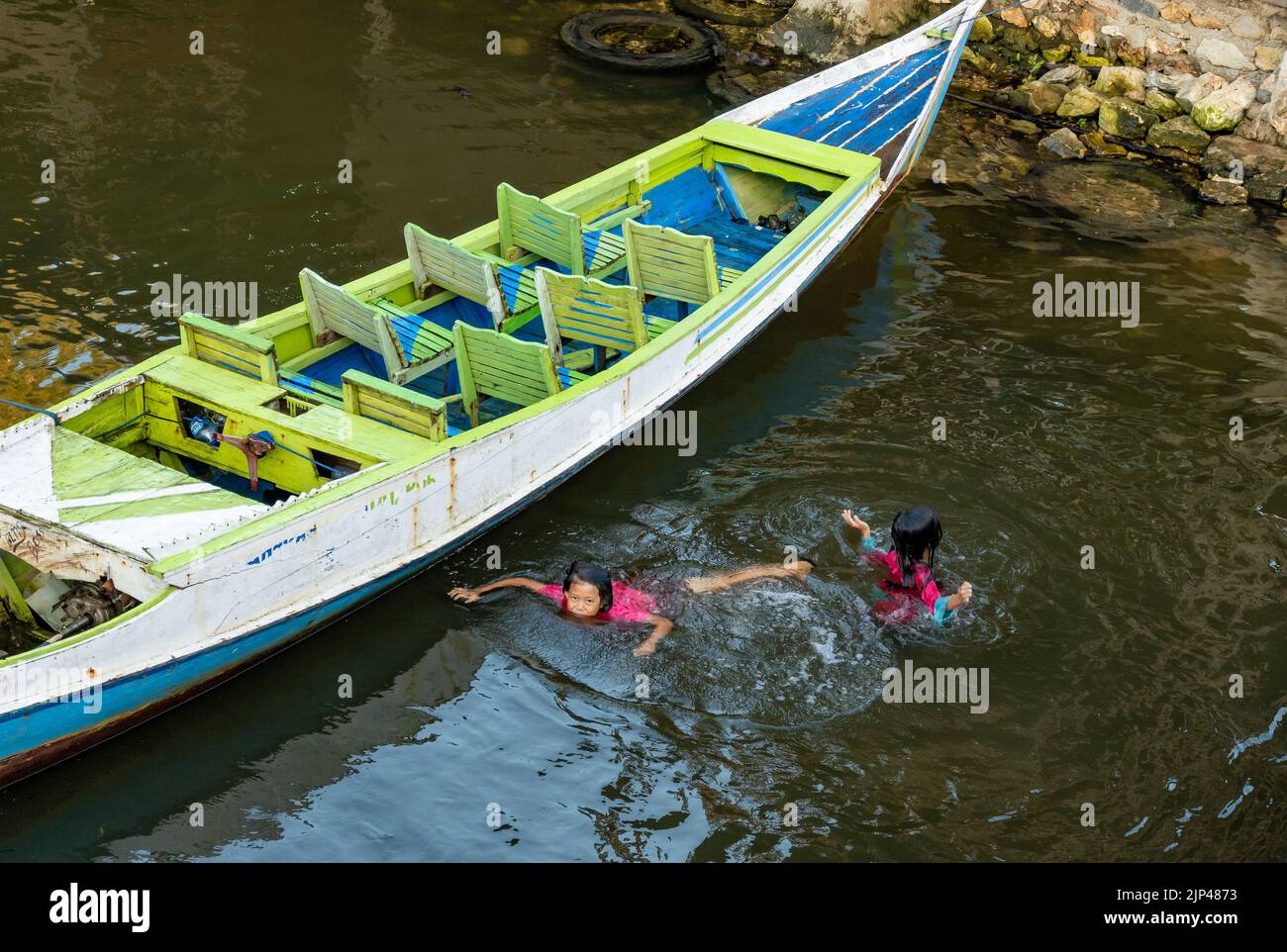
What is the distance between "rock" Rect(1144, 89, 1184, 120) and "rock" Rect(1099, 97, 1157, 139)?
6 cm

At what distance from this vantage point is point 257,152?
1194cm

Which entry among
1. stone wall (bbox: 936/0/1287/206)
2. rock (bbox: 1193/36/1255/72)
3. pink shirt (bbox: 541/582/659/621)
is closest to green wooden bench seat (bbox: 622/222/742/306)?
pink shirt (bbox: 541/582/659/621)

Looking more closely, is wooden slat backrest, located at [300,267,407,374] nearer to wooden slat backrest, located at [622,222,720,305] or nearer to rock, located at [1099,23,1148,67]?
wooden slat backrest, located at [622,222,720,305]

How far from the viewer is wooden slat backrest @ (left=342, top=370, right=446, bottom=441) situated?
23.4 feet

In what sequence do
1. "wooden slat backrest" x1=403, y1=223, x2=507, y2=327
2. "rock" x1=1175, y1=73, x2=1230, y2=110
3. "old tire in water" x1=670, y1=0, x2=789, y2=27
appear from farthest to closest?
"old tire in water" x1=670, y1=0, x2=789, y2=27 → "rock" x1=1175, y1=73, x2=1230, y2=110 → "wooden slat backrest" x1=403, y1=223, x2=507, y2=327

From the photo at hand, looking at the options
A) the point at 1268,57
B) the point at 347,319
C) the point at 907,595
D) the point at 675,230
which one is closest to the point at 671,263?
the point at 675,230

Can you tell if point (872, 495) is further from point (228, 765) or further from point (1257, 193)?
point (1257, 193)

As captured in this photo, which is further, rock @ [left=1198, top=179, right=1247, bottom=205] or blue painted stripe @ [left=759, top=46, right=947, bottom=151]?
rock @ [left=1198, top=179, right=1247, bottom=205]

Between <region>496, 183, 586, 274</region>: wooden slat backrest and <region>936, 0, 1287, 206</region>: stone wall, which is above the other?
<region>936, 0, 1287, 206</region>: stone wall

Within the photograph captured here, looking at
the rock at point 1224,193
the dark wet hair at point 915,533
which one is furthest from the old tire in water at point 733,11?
the dark wet hair at point 915,533

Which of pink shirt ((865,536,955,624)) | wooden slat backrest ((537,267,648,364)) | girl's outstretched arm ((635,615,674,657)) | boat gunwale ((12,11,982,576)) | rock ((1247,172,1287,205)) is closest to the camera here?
boat gunwale ((12,11,982,576))

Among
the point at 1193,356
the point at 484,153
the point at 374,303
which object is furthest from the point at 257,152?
the point at 1193,356

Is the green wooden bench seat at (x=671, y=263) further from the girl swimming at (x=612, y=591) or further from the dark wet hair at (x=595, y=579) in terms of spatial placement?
the dark wet hair at (x=595, y=579)

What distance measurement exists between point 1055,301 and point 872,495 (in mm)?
3394
